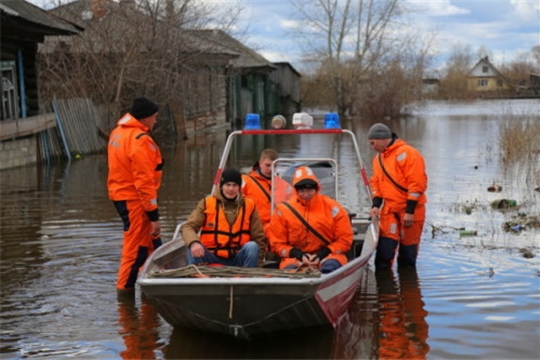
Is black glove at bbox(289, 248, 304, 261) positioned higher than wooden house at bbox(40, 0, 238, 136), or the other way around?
wooden house at bbox(40, 0, 238, 136)

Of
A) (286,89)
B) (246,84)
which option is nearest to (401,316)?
(246,84)

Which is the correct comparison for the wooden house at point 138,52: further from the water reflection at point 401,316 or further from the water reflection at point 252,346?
the water reflection at point 252,346

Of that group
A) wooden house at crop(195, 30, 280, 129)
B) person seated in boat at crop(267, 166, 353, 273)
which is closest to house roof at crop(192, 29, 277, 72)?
wooden house at crop(195, 30, 280, 129)

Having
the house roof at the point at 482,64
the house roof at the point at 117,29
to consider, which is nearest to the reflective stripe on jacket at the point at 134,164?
the house roof at the point at 117,29

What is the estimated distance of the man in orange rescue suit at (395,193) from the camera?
351 inches

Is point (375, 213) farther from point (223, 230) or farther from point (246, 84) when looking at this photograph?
point (246, 84)

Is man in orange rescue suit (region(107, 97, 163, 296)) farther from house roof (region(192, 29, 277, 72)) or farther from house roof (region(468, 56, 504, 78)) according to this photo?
house roof (region(468, 56, 504, 78))

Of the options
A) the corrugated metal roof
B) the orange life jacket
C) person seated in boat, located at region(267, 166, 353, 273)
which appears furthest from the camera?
the corrugated metal roof

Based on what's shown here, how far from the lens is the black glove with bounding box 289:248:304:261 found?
294 inches

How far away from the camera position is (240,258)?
23.9ft

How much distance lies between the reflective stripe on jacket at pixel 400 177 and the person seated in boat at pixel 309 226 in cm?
145

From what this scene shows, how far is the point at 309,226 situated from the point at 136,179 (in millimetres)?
1591

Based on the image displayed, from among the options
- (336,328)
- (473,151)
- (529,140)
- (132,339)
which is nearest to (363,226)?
(336,328)

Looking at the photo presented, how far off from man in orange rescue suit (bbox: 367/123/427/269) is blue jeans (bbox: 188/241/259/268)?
212cm
